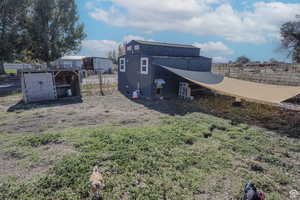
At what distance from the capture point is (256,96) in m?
6.16

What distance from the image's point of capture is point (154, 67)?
9695mm

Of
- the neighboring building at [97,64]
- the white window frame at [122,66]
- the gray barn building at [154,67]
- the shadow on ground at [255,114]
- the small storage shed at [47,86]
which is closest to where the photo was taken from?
the shadow on ground at [255,114]

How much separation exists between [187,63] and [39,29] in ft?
58.7

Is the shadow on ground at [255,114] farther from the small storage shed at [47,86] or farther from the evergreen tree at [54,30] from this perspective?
the evergreen tree at [54,30]

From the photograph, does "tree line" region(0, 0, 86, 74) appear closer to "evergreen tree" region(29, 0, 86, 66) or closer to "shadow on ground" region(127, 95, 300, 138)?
"evergreen tree" region(29, 0, 86, 66)

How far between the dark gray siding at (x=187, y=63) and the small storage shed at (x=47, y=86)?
538 cm

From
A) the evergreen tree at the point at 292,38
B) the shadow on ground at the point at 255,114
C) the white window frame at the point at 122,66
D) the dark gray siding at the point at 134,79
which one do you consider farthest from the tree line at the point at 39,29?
the evergreen tree at the point at 292,38

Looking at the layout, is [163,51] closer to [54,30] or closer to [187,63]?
[187,63]

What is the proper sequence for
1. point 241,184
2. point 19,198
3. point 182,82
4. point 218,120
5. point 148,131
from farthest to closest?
point 182,82, point 218,120, point 148,131, point 241,184, point 19,198

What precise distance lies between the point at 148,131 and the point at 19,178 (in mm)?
2961

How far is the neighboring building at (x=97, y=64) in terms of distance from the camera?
90.2ft

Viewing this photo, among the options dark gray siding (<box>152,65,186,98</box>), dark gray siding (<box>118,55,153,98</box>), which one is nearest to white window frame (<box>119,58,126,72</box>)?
dark gray siding (<box>118,55,153,98</box>)

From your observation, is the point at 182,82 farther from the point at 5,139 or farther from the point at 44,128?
the point at 5,139

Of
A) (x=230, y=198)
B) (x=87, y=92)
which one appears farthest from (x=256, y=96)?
(x=87, y=92)
